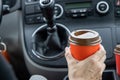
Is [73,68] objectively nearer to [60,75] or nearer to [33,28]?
[60,75]

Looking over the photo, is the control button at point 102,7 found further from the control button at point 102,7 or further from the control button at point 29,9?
the control button at point 29,9

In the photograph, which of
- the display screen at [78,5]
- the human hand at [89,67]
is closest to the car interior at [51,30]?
the display screen at [78,5]

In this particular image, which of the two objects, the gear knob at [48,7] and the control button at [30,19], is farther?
the control button at [30,19]

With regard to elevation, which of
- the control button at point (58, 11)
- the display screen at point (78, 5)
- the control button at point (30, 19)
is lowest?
the control button at point (30, 19)

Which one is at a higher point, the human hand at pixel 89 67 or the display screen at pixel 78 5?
the display screen at pixel 78 5

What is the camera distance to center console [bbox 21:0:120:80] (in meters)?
1.17

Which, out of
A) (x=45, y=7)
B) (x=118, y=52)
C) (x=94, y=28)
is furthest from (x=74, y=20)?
(x=118, y=52)

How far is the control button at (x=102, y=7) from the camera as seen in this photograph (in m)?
1.21

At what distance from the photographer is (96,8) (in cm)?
122

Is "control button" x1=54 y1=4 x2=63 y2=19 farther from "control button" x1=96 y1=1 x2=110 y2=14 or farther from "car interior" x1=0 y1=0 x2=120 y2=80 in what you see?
"control button" x1=96 y1=1 x2=110 y2=14

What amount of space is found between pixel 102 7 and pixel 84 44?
1.42ft

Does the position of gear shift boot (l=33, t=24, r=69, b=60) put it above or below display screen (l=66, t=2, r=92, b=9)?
below

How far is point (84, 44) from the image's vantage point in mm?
810

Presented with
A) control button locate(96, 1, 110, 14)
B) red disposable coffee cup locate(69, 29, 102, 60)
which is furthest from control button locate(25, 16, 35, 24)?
red disposable coffee cup locate(69, 29, 102, 60)
